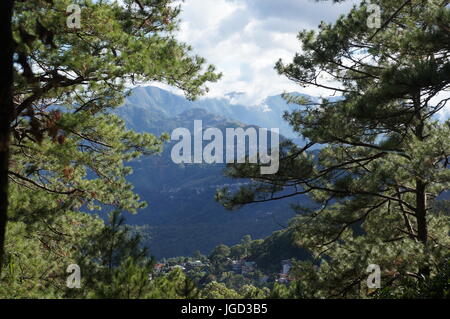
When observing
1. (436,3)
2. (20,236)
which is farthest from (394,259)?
(20,236)

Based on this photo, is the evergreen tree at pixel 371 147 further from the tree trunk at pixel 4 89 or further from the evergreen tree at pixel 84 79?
the tree trunk at pixel 4 89

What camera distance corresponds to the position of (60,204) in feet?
28.0

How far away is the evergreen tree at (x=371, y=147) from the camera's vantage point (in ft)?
19.5

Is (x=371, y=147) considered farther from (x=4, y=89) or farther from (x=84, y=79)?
(x=4, y=89)

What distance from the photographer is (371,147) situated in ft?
26.6

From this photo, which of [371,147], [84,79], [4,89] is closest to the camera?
[4,89]

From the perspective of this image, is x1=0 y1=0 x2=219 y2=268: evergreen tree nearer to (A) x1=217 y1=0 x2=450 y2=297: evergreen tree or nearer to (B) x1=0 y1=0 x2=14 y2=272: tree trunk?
(B) x1=0 y1=0 x2=14 y2=272: tree trunk

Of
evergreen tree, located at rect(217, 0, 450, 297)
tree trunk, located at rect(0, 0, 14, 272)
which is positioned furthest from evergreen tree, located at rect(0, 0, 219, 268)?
evergreen tree, located at rect(217, 0, 450, 297)

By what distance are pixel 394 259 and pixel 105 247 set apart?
16.5 feet

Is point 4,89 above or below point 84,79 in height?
below

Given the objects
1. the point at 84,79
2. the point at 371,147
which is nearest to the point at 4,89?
the point at 84,79

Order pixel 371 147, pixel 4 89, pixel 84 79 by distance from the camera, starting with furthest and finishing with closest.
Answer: pixel 371 147
pixel 84 79
pixel 4 89

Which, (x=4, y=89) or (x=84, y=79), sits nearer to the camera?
(x=4, y=89)
